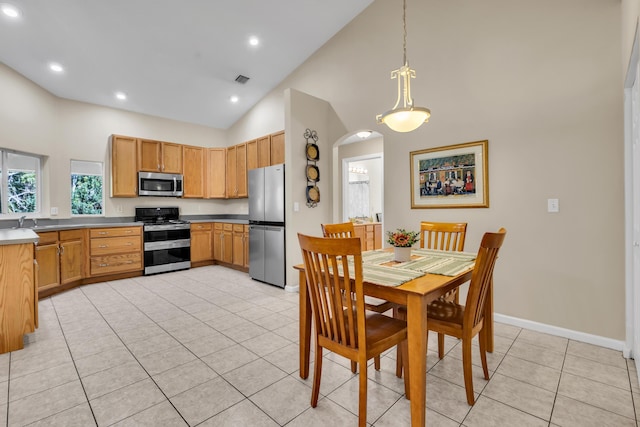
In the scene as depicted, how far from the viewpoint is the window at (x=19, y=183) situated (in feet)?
13.1

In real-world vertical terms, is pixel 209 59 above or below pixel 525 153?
above

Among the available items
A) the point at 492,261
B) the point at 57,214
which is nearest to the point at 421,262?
the point at 492,261

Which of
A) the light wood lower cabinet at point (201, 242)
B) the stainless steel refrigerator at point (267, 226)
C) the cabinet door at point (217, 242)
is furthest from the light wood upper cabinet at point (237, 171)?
the stainless steel refrigerator at point (267, 226)

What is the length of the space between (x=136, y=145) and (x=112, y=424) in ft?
15.4

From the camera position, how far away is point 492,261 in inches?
69.2

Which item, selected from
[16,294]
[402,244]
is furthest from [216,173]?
[402,244]

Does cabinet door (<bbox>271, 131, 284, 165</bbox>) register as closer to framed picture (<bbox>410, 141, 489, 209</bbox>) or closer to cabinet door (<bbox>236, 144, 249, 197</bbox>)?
cabinet door (<bbox>236, 144, 249, 197</bbox>)

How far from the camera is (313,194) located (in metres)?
4.27

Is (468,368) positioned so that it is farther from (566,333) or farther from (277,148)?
(277,148)

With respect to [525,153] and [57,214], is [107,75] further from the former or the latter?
[525,153]

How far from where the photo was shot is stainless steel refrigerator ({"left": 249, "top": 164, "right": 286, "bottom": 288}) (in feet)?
13.8

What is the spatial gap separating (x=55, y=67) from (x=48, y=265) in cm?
260

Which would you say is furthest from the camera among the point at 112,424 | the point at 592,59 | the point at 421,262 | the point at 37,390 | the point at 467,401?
the point at 592,59

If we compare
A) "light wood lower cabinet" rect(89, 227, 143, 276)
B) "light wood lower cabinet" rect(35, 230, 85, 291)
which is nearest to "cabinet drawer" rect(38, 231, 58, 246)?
"light wood lower cabinet" rect(35, 230, 85, 291)
